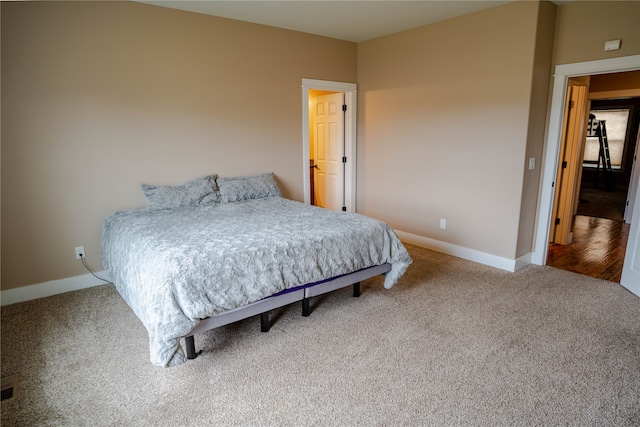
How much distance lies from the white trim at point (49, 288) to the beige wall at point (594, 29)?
495cm

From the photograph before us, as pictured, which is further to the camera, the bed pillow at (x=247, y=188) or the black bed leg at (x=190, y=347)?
Answer: the bed pillow at (x=247, y=188)

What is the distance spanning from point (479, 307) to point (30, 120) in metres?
4.04

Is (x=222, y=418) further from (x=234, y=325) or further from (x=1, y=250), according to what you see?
(x=1, y=250)

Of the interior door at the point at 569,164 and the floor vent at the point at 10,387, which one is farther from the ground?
the interior door at the point at 569,164

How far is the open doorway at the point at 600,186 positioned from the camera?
424cm

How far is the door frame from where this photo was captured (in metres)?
4.71

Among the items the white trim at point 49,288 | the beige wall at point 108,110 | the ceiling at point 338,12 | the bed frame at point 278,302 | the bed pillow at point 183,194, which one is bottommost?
the white trim at point 49,288

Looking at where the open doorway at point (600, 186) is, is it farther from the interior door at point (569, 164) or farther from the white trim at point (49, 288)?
the white trim at point (49, 288)

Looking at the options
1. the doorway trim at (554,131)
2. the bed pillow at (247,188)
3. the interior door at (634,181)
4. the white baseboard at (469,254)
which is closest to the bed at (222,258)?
the bed pillow at (247,188)

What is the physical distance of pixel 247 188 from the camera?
13.4ft

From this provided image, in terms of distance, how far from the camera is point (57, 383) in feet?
6.98

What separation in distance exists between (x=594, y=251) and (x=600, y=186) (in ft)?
21.2

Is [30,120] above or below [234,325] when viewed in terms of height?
above

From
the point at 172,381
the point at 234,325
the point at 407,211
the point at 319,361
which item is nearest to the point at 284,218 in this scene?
the point at 234,325
